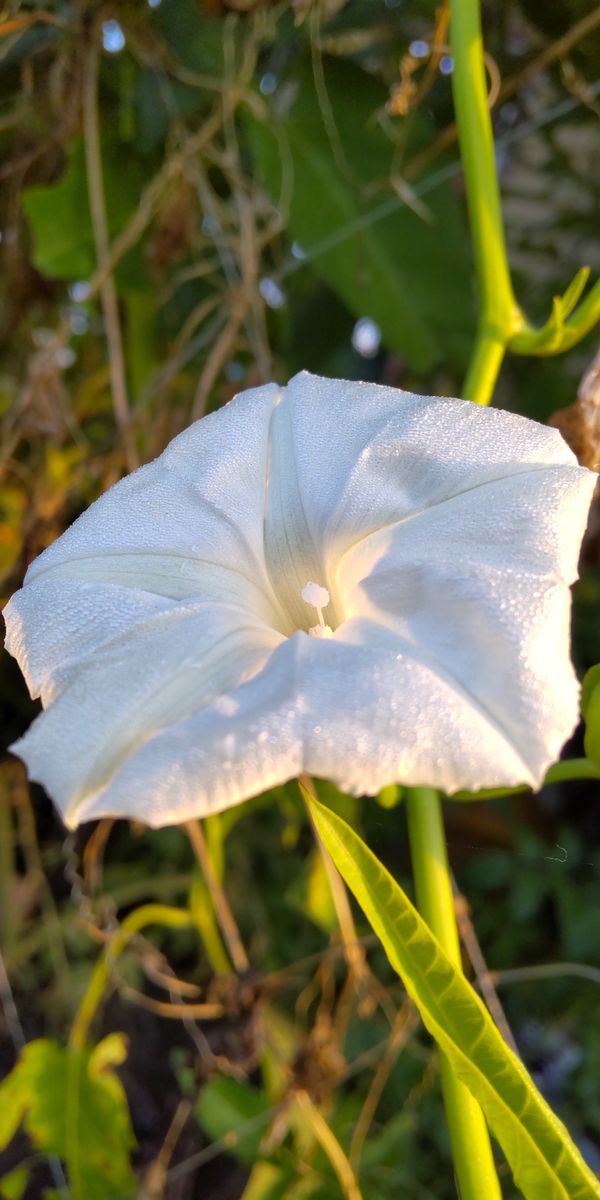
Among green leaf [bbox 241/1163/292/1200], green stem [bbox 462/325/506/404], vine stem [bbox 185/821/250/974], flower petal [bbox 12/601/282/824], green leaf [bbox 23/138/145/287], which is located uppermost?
green leaf [bbox 23/138/145/287]

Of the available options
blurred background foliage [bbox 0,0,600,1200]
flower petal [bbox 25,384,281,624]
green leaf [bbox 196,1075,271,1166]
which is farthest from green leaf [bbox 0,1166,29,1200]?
flower petal [bbox 25,384,281,624]

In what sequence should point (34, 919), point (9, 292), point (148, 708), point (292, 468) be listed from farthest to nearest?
point (34, 919)
point (9, 292)
point (292, 468)
point (148, 708)

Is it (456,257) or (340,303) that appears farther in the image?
(340,303)

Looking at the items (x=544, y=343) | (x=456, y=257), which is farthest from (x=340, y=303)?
(x=544, y=343)

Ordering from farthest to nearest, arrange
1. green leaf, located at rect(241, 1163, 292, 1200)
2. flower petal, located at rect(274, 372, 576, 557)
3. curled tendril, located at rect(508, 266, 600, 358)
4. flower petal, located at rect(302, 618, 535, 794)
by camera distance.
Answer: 1. green leaf, located at rect(241, 1163, 292, 1200)
2. curled tendril, located at rect(508, 266, 600, 358)
3. flower petal, located at rect(274, 372, 576, 557)
4. flower petal, located at rect(302, 618, 535, 794)

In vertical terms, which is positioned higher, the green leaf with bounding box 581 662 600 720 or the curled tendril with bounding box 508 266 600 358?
the curled tendril with bounding box 508 266 600 358

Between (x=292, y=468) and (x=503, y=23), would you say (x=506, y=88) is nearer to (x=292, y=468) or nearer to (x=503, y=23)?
(x=503, y=23)

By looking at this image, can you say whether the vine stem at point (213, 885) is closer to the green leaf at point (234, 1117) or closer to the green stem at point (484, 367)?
the green leaf at point (234, 1117)

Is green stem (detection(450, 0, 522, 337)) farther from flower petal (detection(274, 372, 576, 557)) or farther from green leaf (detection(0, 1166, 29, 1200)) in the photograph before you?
green leaf (detection(0, 1166, 29, 1200))
